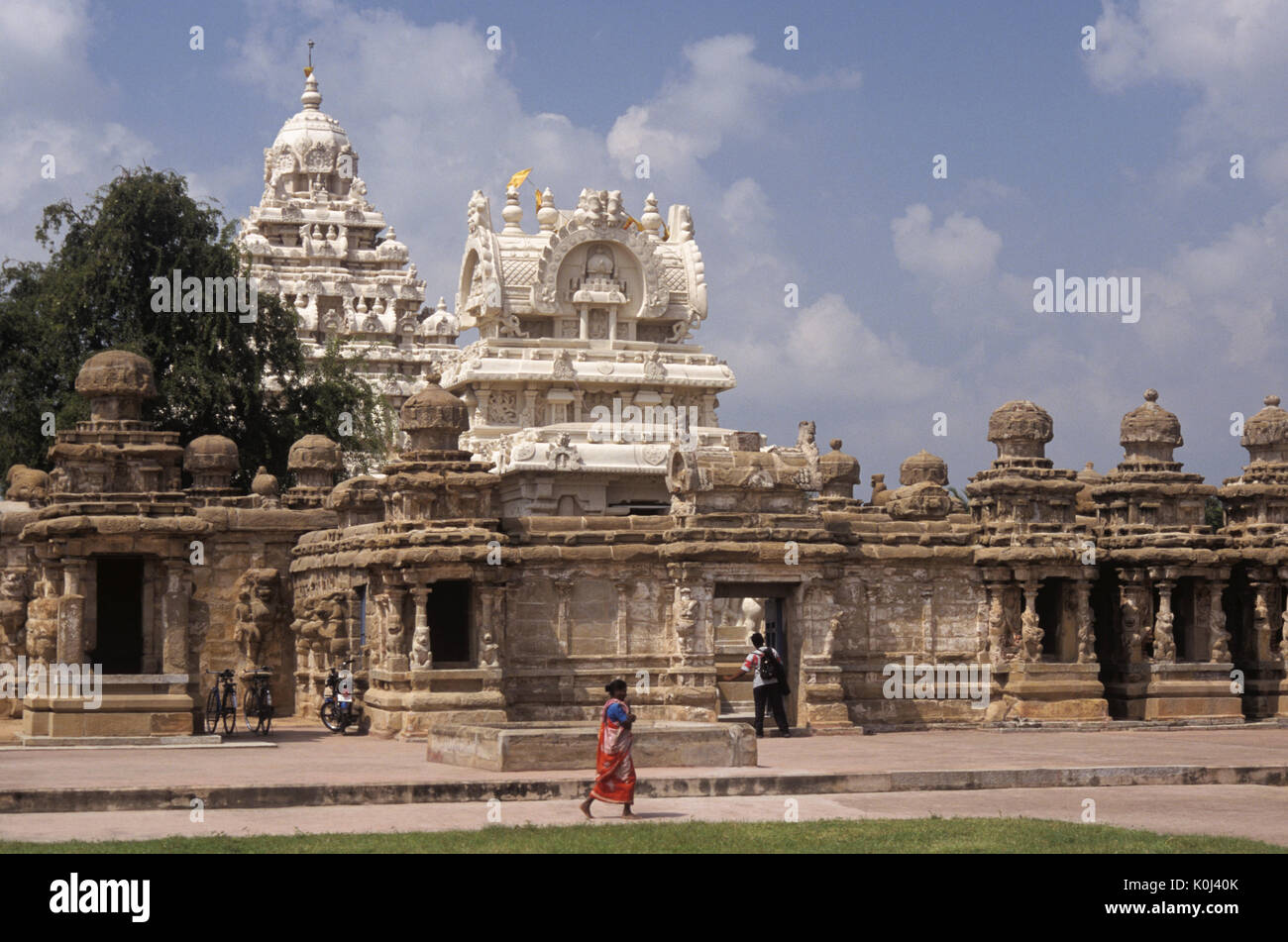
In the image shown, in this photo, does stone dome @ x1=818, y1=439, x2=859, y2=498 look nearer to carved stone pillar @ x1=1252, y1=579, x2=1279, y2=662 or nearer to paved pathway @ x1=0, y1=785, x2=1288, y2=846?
carved stone pillar @ x1=1252, y1=579, x2=1279, y2=662

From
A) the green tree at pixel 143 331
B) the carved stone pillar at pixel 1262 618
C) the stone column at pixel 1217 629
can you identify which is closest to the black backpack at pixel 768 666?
the stone column at pixel 1217 629

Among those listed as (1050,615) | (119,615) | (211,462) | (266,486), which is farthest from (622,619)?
(211,462)

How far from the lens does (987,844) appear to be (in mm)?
15508

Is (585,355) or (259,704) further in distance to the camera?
(585,355)

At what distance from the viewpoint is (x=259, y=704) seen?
2823cm

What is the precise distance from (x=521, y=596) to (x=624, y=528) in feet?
6.20

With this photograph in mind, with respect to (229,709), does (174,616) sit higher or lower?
higher

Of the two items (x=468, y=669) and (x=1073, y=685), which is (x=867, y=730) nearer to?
(x=1073, y=685)

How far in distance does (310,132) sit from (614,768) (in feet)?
216

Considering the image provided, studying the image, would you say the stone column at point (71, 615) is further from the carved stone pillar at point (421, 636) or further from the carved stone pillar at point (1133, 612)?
the carved stone pillar at point (1133, 612)

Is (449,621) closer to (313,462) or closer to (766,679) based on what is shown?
(766,679)

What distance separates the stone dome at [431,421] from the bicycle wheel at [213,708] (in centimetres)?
469
